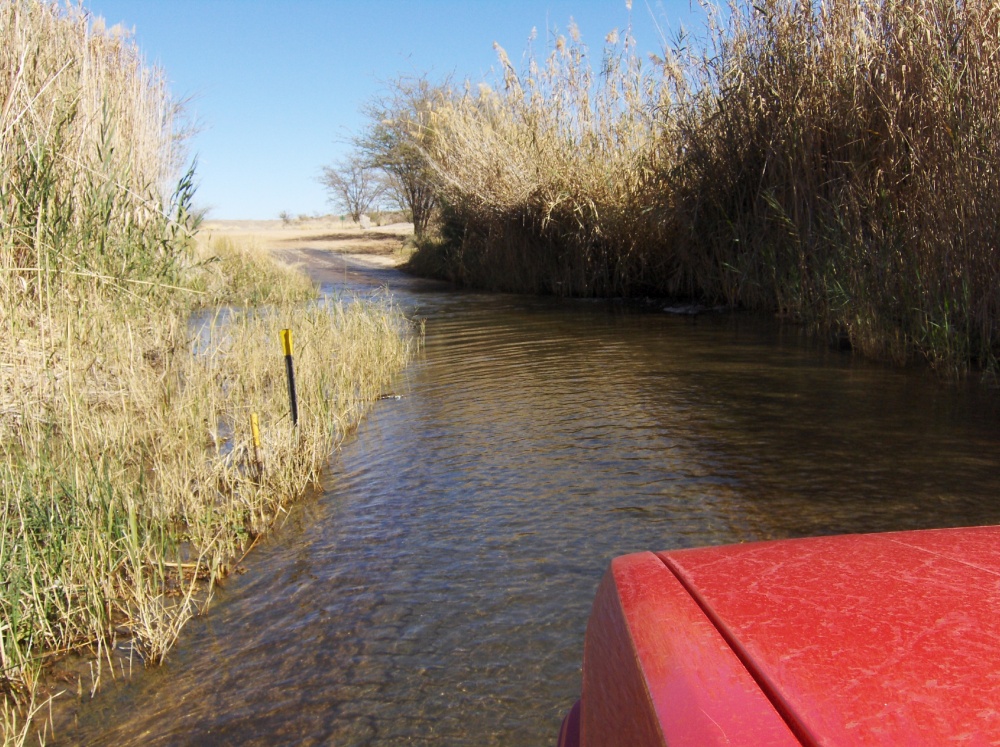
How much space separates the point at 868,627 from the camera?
1.06m

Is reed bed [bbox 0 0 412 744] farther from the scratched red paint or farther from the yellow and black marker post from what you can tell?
the scratched red paint

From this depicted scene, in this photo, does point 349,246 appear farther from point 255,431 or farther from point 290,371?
point 255,431

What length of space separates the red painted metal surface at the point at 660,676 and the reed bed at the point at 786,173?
649 cm

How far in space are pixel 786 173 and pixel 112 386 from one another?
7.89 m

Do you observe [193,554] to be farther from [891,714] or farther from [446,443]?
[891,714]

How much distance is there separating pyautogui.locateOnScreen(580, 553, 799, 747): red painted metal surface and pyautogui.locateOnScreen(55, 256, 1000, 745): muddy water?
159 centimetres

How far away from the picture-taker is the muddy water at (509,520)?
2.95 m

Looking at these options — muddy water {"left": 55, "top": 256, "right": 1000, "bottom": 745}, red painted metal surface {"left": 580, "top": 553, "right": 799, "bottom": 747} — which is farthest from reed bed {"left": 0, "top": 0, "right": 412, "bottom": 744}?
red painted metal surface {"left": 580, "top": 553, "right": 799, "bottom": 747}

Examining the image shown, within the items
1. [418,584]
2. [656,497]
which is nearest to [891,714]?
[418,584]

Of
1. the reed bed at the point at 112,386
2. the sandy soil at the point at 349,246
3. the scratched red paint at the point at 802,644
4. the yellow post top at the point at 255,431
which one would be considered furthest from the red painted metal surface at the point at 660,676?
the sandy soil at the point at 349,246

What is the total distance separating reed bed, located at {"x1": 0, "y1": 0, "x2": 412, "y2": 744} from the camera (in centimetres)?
340

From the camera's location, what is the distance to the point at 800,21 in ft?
32.3

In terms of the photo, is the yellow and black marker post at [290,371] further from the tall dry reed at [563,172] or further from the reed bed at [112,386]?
the tall dry reed at [563,172]

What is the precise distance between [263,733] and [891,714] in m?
2.36
